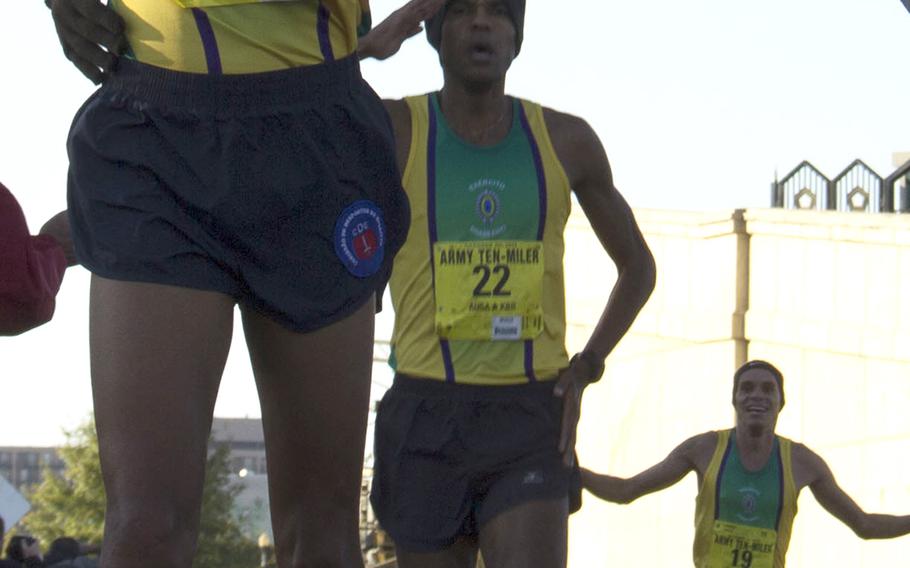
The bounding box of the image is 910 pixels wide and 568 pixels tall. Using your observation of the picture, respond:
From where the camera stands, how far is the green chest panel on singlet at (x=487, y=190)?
255 inches

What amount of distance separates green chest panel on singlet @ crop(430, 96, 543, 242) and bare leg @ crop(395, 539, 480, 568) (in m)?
0.90

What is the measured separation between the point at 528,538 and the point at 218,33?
274cm

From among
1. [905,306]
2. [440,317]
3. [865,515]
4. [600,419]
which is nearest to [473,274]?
[440,317]

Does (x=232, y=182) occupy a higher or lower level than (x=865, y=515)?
higher

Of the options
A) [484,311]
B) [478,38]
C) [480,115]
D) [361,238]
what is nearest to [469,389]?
[484,311]

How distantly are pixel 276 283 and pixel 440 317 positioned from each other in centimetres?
283

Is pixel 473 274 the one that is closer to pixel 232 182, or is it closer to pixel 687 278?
pixel 232 182

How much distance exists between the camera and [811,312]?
28.3 metres

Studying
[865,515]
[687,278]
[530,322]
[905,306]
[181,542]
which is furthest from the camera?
[687,278]

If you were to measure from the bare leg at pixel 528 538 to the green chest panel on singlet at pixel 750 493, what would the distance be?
4437 mm

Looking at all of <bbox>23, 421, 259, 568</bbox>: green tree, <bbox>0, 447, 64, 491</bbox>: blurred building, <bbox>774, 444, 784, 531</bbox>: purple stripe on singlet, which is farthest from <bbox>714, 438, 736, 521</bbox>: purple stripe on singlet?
<bbox>0, 447, 64, 491</bbox>: blurred building

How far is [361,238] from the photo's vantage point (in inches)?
153

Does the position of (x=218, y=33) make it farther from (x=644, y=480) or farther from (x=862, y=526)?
(x=862, y=526)

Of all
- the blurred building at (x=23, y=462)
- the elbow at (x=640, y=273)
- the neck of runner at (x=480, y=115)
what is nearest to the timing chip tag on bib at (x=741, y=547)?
the elbow at (x=640, y=273)
